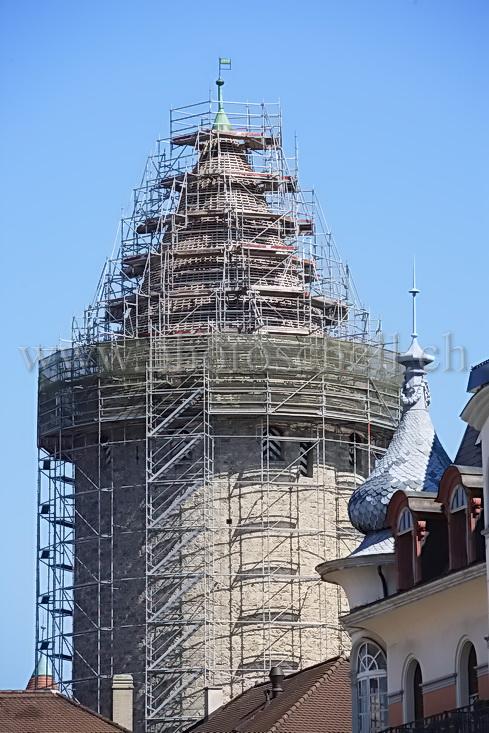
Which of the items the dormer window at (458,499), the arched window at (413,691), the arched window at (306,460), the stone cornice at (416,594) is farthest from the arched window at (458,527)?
the arched window at (306,460)

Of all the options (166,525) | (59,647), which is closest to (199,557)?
(166,525)

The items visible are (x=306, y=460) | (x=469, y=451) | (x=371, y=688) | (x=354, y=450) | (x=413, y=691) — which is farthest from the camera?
(x=354, y=450)

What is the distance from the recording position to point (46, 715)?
43188 mm

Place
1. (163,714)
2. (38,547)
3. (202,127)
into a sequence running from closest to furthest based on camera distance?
(163,714) → (38,547) → (202,127)

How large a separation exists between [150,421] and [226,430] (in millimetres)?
2112

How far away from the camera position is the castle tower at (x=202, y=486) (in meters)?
58.2

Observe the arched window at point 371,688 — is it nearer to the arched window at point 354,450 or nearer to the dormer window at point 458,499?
the dormer window at point 458,499

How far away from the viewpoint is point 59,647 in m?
60.6

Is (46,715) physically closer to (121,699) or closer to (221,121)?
(121,699)

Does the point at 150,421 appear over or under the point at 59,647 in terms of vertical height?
over

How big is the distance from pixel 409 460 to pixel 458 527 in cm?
557

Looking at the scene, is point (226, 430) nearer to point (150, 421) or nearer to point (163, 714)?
point (150, 421)

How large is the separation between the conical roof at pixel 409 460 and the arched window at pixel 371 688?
2104mm

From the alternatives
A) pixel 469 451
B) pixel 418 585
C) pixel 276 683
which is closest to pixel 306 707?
pixel 276 683
